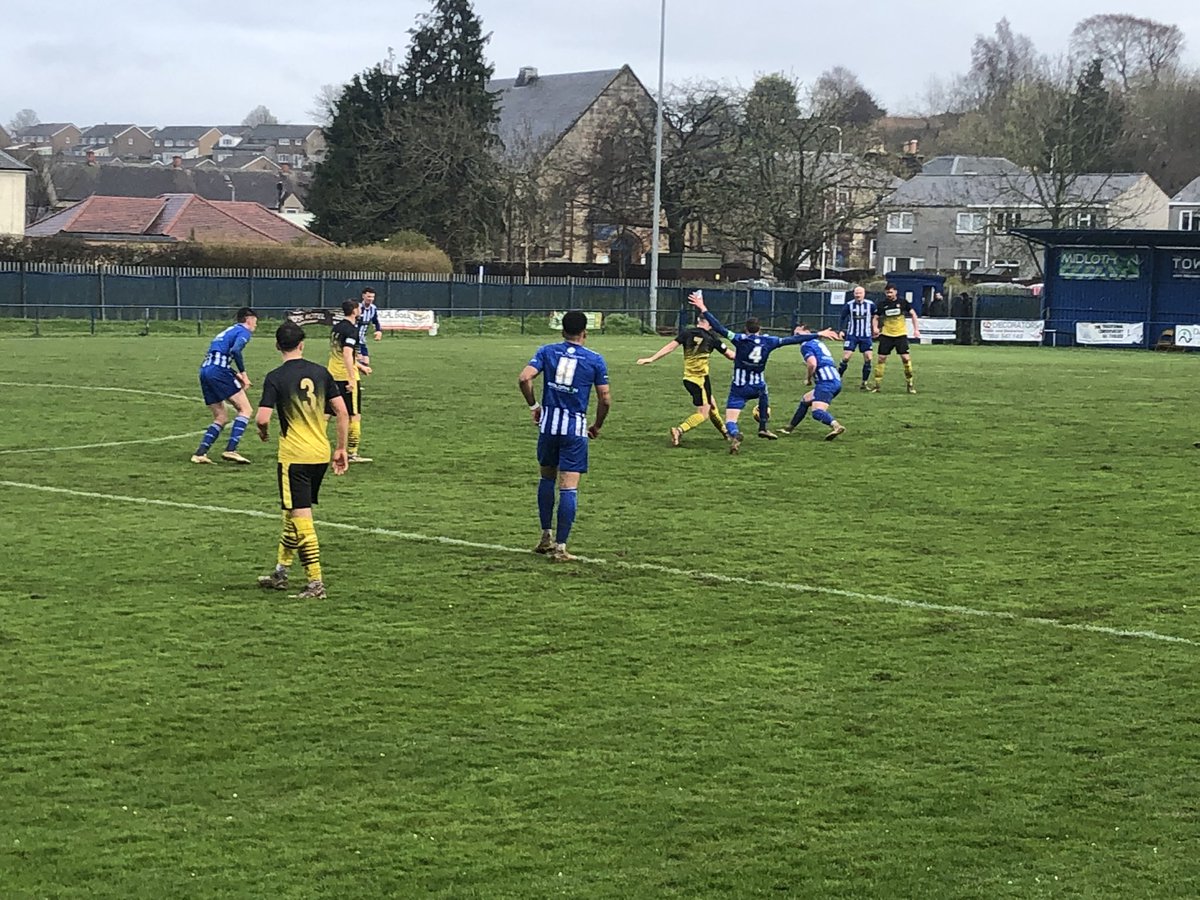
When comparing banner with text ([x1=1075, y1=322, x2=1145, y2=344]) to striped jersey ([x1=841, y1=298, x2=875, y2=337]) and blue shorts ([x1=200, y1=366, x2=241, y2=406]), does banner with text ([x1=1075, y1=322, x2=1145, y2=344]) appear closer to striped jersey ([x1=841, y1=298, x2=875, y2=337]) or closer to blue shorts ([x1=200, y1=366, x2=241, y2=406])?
striped jersey ([x1=841, y1=298, x2=875, y2=337])

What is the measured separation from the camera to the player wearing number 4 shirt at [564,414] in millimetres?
12531

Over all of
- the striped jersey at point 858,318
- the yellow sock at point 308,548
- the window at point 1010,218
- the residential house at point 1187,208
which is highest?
the residential house at point 1187,208

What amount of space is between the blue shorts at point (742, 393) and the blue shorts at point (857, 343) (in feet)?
29.5

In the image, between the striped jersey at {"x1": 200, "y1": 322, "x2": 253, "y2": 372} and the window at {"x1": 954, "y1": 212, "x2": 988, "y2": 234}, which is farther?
the window at {"x1": 954, "y1": 212, "x2": 988, "y2": 234}

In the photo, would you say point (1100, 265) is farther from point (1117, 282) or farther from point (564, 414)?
point (564, 414)

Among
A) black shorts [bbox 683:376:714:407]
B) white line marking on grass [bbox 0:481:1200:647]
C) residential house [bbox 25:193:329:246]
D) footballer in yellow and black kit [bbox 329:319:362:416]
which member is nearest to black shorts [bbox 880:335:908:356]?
black shorts [bbox 683:376:714:407]

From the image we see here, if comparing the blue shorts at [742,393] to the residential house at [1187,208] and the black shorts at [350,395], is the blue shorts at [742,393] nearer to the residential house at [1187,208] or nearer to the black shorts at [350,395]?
the black shorts at [350,395]

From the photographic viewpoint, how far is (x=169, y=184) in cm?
11862

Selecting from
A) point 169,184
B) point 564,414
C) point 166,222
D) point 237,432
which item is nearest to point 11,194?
point 166,222

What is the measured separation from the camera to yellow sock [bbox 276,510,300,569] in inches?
442

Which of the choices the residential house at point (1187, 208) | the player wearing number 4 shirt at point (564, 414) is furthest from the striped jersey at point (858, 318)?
the residential house at point (1187, 208)

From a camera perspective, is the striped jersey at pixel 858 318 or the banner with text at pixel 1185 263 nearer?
the striped jersey at pixel 858 318

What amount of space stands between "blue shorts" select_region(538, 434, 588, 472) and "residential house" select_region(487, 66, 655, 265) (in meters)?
62.8

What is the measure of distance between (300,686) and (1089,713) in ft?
13.9
